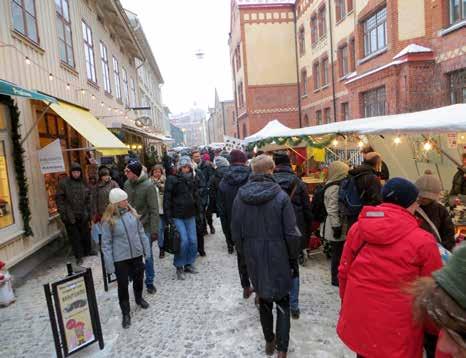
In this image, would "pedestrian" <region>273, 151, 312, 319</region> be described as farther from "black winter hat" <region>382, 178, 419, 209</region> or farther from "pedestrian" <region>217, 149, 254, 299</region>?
"black winter hat" <region>382, 178, 419, 209</region>

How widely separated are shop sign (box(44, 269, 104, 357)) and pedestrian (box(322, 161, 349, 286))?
9.82 ft

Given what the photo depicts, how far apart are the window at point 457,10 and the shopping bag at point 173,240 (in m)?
10.7

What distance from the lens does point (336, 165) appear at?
4.86 metres

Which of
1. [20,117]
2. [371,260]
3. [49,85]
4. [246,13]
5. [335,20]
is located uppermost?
[246,13]

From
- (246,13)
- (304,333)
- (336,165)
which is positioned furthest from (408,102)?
(246,13)

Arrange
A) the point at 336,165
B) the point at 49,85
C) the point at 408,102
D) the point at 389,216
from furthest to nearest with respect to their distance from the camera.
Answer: the point at 408,102, the point at 49,85, the point at 336,165, the point at 389,216

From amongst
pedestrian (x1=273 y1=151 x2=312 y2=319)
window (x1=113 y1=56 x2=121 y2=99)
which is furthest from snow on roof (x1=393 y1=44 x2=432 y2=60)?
window (x1=113 y1=56 x2=121 y2=99)

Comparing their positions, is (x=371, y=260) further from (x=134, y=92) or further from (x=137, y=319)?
(x=134, y=92)

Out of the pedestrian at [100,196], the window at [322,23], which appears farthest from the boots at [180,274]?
the window at [322,23]

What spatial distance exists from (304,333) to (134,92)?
18519mm

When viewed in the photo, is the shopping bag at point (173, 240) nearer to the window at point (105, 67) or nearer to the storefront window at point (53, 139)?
the storefront window at point (53, 139)

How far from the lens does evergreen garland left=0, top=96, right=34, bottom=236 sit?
5.98 m

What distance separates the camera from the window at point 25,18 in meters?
6.38

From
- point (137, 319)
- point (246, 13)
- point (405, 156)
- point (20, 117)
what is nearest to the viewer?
point (137, 319)
